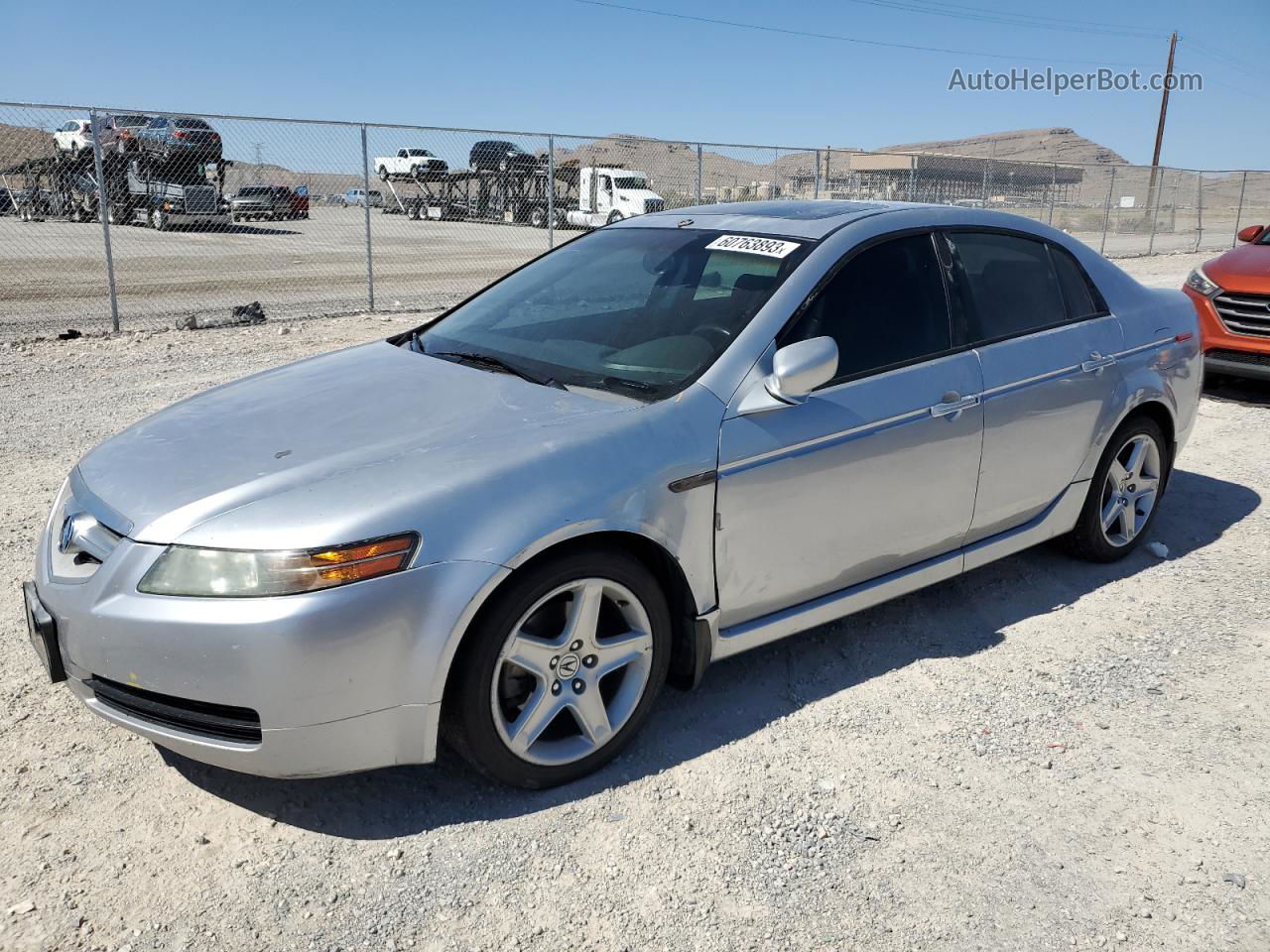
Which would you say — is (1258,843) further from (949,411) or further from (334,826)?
(334,826)

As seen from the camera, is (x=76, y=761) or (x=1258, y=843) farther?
(x=76, y=761)

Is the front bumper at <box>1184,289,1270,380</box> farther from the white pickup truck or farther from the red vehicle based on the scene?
the red vehicle

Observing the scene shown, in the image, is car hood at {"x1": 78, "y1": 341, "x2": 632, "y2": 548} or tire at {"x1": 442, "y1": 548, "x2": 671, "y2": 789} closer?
car hood at {"x1": 78, "y1": 341, "x2": 632, "y2": 548}

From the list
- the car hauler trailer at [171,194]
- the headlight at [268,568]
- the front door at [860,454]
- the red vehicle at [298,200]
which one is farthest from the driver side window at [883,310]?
the red vehicle at [298,200]

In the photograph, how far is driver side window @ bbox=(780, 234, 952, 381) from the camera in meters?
3.51

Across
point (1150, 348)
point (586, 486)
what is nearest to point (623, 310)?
point (586, 486)

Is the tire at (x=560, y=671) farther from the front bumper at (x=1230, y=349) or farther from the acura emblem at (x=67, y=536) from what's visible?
the front bumper at (x=1230, y=349)

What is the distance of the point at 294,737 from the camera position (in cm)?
255

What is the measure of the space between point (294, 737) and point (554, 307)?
2.01 meters

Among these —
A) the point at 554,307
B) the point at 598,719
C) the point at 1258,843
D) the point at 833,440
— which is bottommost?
the point at 1258,843

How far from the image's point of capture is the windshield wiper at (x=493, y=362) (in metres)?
3.36

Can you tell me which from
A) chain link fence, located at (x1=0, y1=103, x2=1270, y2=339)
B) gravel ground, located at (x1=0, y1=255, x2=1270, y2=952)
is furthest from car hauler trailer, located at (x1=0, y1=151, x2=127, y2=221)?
gravel ground, located at (x1=0, y1=255, x2=1270, y2=952)

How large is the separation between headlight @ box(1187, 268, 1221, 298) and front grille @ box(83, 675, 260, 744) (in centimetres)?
859

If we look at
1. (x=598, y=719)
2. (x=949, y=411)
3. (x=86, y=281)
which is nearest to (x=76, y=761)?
(x=598, y=719)
